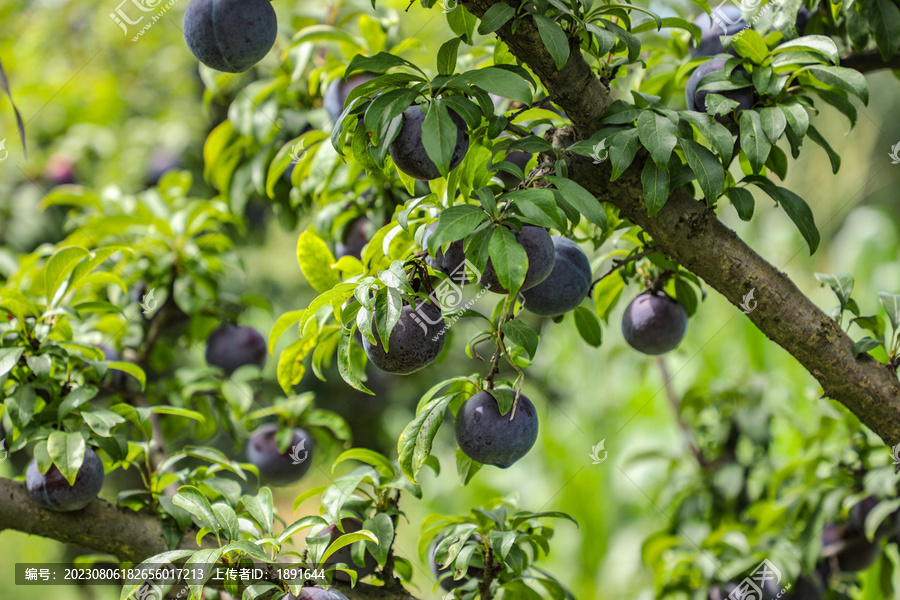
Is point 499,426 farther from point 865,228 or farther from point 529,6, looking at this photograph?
point 865,228

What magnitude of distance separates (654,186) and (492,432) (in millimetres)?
293

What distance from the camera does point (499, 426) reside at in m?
0.70

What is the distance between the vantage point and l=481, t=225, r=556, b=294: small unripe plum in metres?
0.65

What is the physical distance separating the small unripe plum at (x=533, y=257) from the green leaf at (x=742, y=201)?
234 millimetres

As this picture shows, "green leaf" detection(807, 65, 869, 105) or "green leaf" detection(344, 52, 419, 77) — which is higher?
"green leaf" detection(344, 52, 419, 77)

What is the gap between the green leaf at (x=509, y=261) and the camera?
59 centimetres

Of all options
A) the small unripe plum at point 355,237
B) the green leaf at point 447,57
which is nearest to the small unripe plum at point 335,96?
the small unripe plum at point 355,237

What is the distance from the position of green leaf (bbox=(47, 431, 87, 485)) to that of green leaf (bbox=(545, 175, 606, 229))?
2.06 feet

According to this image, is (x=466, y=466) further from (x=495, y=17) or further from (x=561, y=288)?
(x=495, y=17)

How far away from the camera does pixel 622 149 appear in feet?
2.24

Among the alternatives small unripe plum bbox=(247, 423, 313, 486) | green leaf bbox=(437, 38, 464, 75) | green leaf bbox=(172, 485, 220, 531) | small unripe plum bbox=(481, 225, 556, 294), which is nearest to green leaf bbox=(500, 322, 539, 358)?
small unripe plum bbox=(481, 225, 556, 294)

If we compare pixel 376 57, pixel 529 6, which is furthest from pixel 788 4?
pixel 376 57

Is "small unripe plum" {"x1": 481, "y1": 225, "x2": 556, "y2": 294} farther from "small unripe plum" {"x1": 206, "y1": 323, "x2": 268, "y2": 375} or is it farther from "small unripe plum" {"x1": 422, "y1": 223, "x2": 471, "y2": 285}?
"small unripe plum" {"x1": 206, "y1": 323, "x2": 268, "y2": 375}

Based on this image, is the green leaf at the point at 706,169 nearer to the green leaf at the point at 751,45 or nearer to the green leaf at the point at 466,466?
the green leaf at the point at 751,45
